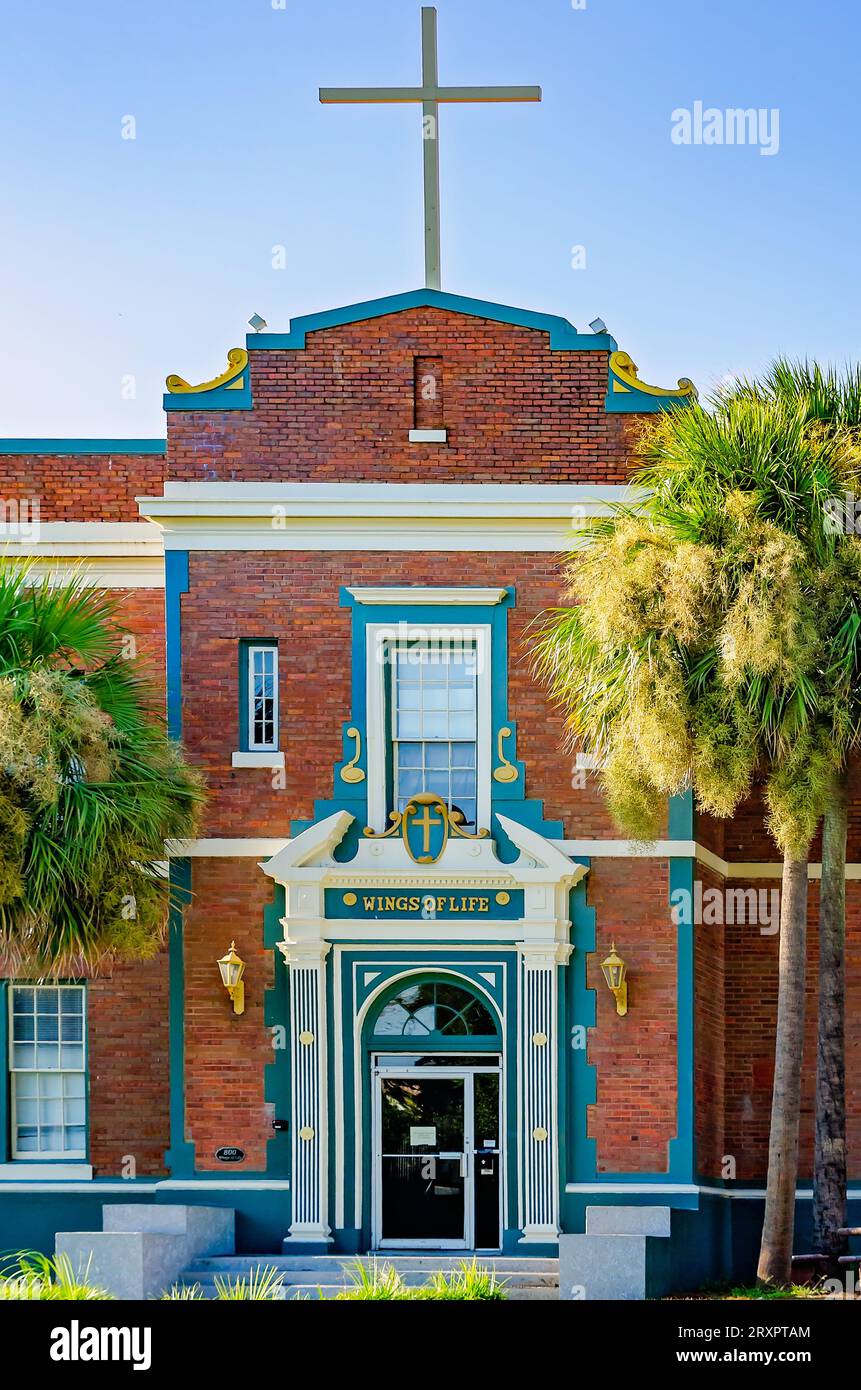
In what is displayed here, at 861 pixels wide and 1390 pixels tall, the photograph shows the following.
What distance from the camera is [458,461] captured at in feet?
72.2

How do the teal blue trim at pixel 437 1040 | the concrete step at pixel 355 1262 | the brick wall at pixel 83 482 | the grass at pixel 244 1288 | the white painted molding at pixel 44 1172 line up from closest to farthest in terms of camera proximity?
the grass at pixel 244 1288, the concrete step at pixel 355 1262, the teal blue trim at pixel 437 1040, the white painted molding at pixel 44 1172, the brick wall at pixel 83 482

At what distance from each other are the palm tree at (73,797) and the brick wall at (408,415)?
281 cm

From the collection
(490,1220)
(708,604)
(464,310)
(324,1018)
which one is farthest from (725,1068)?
(464,310)

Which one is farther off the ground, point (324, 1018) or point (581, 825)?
point (581, 825)

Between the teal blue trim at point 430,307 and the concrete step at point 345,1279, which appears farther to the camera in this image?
the teal blue trim at point 430,307

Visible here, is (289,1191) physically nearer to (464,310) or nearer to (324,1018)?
(324,1018)

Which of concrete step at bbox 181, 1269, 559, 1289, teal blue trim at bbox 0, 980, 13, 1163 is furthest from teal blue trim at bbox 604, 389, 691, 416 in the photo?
teal blue trim at bbox 0, 980, 13, 1163

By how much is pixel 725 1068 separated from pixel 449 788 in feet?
15.0

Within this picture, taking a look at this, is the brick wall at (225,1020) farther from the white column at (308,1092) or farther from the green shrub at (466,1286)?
the green shrub at (466,1286)

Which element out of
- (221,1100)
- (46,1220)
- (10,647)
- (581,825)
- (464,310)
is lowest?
(46,1220)

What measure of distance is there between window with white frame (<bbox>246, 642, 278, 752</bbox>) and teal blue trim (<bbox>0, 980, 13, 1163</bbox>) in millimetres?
3987

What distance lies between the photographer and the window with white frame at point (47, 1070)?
22359 millimetres

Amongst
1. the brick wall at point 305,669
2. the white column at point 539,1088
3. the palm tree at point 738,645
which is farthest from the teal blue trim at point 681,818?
the white column at point 539,1088

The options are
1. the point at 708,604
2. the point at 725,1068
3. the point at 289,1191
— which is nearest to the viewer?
the point at 708,604
